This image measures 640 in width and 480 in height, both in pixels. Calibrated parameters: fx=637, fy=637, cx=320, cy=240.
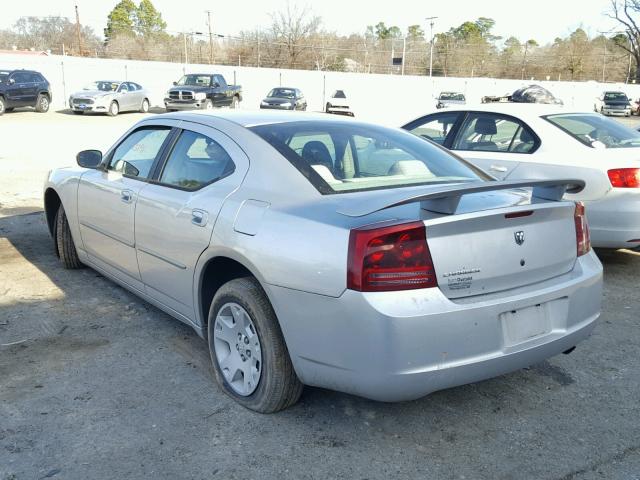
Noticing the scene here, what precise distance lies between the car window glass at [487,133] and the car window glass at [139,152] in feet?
11.4

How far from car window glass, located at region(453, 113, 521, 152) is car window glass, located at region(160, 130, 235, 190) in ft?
11.7

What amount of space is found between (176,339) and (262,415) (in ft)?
3.96

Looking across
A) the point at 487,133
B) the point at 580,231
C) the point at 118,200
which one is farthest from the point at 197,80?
the point at 580,231

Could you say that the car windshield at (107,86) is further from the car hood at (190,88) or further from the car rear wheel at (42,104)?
the car hood at (190,88)

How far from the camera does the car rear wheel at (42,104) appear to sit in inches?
1094

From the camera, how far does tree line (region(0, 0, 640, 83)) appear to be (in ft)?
224

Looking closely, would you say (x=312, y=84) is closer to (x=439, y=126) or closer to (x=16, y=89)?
(x=16, y=89)

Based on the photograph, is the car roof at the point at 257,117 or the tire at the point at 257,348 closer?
the tire at the point at 257,348

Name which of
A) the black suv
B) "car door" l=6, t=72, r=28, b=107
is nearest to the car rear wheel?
the black suv

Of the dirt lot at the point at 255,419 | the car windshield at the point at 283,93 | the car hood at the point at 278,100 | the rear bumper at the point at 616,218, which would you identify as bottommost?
the dirt lot at the point at 255,419

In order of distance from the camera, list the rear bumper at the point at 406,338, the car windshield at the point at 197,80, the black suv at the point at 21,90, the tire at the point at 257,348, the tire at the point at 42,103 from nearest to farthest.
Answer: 1. the rear bumper at the point at 406,338
2. the tire at the point at 257,348
3. the black suv at the point at 21,90
4. the tire at the point at 42,103
5. the car windshield at the point at 197,80

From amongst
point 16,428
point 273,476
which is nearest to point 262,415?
point 273,476

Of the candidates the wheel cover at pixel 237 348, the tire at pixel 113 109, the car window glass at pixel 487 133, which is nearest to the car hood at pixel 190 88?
the tire at pixel 113 109

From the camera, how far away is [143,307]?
4824 mm
